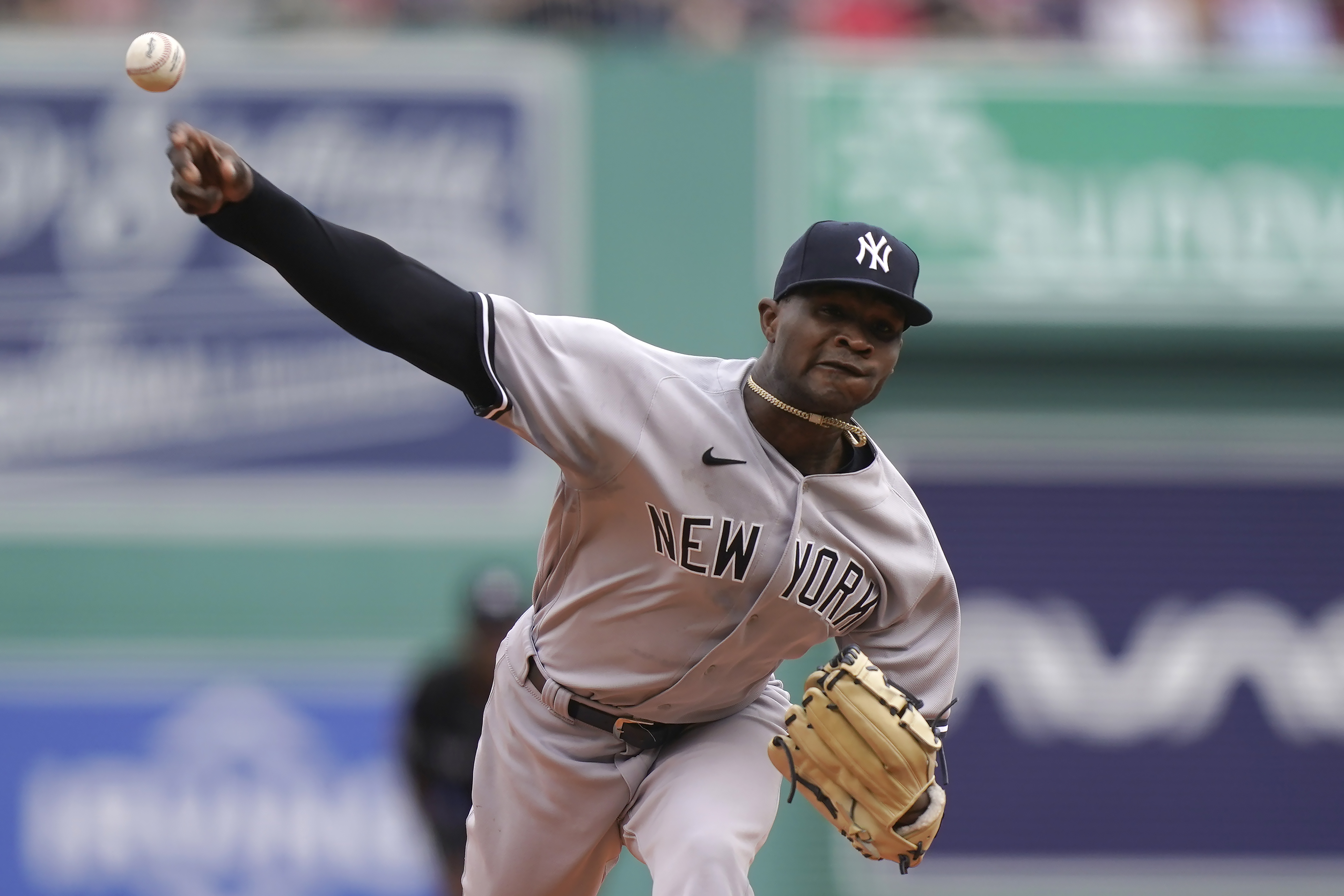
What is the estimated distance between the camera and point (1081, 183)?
9578 millimetres

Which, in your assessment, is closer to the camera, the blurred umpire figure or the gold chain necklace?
the gold chain necklace

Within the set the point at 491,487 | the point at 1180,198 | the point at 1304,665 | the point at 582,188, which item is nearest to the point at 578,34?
the point at 582,188

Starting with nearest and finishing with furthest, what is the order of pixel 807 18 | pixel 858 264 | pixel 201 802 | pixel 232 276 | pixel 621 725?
pixel 858 264
pixel 621 725
pixel 201 802
pixel 232 276
pixel 807 18

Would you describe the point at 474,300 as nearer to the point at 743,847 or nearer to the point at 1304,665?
the point at 743,847

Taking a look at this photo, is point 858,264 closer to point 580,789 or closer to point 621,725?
point 621,725

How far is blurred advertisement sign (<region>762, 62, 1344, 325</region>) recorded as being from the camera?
942cm

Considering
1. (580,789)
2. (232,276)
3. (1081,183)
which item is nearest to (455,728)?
(232,276)

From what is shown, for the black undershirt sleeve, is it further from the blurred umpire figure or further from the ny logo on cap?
the blurred umpire figure

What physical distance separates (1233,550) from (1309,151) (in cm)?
213

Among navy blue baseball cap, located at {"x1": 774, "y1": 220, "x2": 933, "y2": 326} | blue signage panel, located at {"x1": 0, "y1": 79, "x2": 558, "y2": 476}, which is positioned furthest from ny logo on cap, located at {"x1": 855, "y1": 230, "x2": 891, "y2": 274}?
blue signage panel, located at {"x1": 0, "y1": 79, "x2": 558, "y2": 476}

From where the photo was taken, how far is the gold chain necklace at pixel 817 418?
3818mm

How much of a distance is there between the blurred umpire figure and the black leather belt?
9.88ft

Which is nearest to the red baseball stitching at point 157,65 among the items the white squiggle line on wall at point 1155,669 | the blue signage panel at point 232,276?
the blue signage panel at point 232,276

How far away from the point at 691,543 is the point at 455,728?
363 cm
